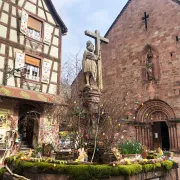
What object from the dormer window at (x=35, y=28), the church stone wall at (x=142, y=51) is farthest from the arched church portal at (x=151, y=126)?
the dormer window at (x=35, y=28)

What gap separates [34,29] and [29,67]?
2452 mm

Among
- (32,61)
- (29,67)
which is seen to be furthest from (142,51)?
(29,67)

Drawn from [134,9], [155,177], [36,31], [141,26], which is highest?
[134,9]

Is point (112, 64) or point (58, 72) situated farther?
point (112, 64)

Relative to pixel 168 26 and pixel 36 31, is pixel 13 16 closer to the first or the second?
pixel 36 31

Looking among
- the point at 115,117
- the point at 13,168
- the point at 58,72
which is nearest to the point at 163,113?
the point at 58,72

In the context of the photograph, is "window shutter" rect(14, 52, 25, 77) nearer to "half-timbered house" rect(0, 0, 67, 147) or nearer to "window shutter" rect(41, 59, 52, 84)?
"half-timbered house" rect(0, 0, 67, 147)

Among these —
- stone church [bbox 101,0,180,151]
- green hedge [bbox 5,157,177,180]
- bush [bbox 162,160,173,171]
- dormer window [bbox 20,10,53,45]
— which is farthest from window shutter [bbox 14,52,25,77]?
bush [bbox 162,160,173,171]

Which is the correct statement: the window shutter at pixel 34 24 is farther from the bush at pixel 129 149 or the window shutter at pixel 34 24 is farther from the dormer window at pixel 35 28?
the bush at pixel 129 149

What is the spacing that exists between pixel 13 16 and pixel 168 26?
9.67 m

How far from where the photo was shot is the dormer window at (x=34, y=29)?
13.7 metres

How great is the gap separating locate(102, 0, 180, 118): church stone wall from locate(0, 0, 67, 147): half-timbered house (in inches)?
195

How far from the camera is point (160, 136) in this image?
15.7m

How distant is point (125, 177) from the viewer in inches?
198
